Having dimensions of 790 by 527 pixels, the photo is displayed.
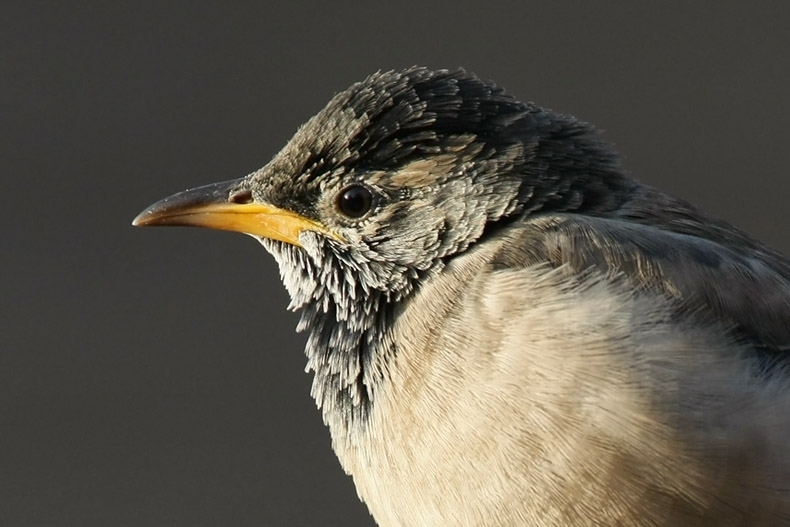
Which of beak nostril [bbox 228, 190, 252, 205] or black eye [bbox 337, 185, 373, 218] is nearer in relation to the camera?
black eye [bbox 337, 185, 373, 218]

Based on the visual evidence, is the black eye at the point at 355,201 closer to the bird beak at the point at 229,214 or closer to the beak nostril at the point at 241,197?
the bird beak at the point at 229,214

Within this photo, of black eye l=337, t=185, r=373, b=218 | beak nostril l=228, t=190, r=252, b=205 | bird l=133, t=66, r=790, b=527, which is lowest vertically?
bird l=133, t=66, r=790, b=527

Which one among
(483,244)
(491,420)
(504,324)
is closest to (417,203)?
(483,244)

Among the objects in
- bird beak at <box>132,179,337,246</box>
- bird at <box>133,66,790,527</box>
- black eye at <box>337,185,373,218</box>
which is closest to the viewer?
bird at <box>133,66,790,527</box>

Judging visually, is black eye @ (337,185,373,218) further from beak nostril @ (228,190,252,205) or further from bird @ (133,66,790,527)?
beak nostril @ (228,190,252,205)

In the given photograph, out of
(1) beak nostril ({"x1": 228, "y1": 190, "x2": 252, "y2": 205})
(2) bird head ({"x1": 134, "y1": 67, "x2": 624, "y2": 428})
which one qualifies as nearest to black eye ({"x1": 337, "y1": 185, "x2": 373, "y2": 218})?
(2) bird head ({"x1": 134, "y1": 67, "x2": 624, "y2": 428})

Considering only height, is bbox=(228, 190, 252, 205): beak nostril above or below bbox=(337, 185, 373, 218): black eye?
above

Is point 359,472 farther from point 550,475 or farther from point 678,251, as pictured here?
point 678,251

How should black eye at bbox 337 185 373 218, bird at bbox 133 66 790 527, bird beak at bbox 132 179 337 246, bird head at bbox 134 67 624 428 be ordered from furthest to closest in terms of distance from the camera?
bird beak at bbox 132 179 337 246
black eye at bbox 337 185 373 218
bird head at bbox 134 67 624 428
bird at bbox 133 66 790 527

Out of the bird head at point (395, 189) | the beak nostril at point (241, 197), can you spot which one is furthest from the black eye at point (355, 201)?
the beak nostril at point (241, 197)

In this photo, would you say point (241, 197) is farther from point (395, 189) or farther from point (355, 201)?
point (395, 189)
